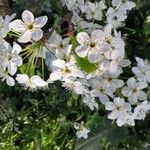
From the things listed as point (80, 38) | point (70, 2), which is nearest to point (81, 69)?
point (80, 38)

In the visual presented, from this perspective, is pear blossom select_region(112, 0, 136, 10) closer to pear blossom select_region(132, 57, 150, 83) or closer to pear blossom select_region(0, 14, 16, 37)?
pear blossom select_region(132, 57, 150, 83)

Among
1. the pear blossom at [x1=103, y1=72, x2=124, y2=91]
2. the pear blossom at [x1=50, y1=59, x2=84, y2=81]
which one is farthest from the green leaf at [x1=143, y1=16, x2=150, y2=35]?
the pear blossom at [x1=50, y1=59, x2=84, y2=81]

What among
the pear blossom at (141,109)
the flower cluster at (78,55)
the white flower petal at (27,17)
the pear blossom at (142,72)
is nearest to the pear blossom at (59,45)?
the flower cluster at (78,55)

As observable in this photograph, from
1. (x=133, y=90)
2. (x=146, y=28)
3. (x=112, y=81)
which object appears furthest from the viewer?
(x=146, y=28)

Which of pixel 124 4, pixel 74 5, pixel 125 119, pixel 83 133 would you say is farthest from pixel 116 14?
pixel 83 133

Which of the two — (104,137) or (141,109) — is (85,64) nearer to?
(141,109)

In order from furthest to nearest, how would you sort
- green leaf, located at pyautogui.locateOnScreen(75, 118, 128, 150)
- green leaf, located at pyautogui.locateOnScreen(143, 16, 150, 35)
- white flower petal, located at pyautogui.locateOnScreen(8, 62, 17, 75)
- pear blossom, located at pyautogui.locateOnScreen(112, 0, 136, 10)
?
green leaf, located at pyautogui.locateOnScreen(75, 118, 128, 150)
green leaf, located at pyautogui.locateOnScreen(143, 16, 150, 35)
pear blossom, located at pyautogui.locateOnScreen(112, 0, 136, 10)
white flower petal, located at pyautogui.locateOnScreen(8, 62, 17, 75)
